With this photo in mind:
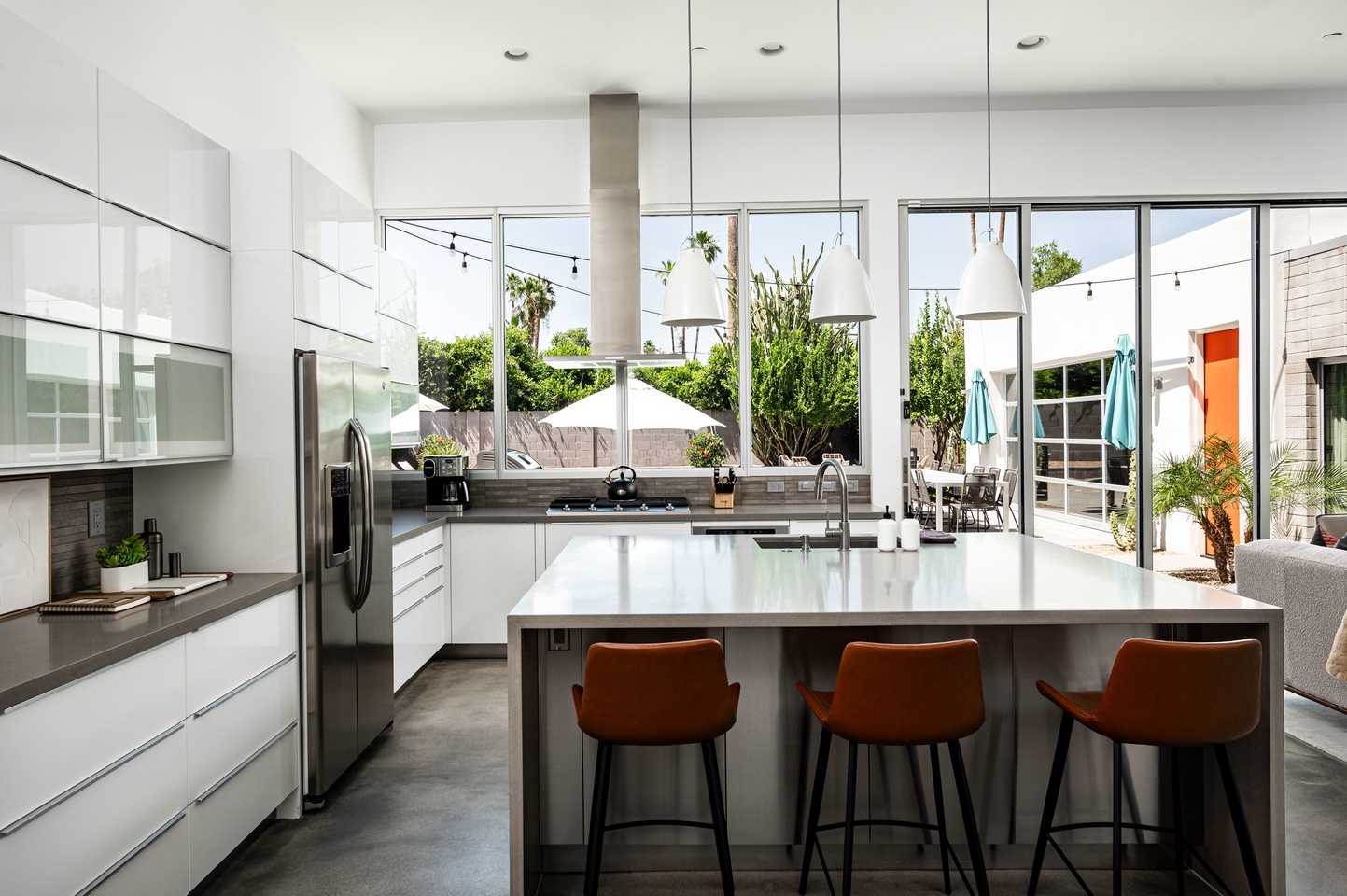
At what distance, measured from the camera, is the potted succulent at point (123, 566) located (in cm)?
260

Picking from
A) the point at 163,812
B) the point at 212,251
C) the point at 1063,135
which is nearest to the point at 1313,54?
the point at 1063,135

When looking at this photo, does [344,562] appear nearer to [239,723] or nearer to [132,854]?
[239,723]

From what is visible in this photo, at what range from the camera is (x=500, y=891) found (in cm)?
248

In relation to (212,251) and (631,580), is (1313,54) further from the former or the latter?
(212,251)

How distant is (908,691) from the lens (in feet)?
6.79

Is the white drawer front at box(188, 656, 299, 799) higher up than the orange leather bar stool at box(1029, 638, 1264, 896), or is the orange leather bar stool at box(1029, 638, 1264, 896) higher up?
the orange leather bar stool at box(1029, 638, 1264, 896)

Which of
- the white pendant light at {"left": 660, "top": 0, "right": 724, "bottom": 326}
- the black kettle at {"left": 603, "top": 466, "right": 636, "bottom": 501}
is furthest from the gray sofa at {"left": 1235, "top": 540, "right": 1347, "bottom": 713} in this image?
the black kettle at {"left": 603, "top": 466, "right": 636, "bottom": 501}

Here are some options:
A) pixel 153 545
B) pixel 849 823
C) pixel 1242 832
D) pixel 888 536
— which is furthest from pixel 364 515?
pixel 1242 832

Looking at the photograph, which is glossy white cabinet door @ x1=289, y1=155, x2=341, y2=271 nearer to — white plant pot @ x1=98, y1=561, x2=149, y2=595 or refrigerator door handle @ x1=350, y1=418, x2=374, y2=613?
refrigerator door handle @ x1=350, y1=418, x2=374, y2=613

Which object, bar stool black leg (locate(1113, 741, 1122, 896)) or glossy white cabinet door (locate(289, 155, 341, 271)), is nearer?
bar stool black leg (locate(1113, 741, 1122, 896))

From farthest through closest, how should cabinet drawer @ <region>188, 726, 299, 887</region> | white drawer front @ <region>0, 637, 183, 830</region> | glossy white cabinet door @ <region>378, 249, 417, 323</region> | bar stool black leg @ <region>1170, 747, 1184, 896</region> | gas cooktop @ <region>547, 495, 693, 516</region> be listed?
gas cooktop @ <region>547, 495, 693, 516</region>, glossy white cabinet door @ <region>378, 249, 417, 323</region>, cabinet drawer @ <region>188, 726, 299, 887</region>, bar stool black leg @ <region>1170, 747, 1184, 896</region>, white drawer front @ <region>0, 637, 183, 830</region>

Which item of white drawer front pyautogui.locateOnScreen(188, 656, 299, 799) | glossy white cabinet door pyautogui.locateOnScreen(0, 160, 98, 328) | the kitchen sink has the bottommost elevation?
white drawer front pyautogui.locateOnScreen(188, 656, 299, 799)

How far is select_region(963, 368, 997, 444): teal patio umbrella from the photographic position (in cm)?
535

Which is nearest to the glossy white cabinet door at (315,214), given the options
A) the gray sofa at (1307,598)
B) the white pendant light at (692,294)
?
the white pendant light at (692,294)
